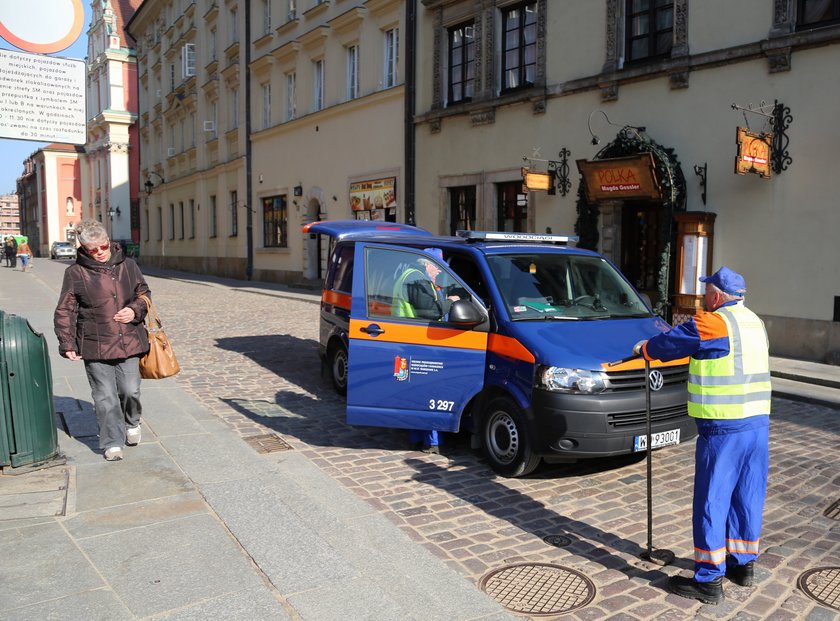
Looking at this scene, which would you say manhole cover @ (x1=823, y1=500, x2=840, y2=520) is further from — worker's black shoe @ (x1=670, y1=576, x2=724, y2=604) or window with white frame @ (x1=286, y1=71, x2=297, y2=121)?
window with white frame @ (x1=286, y1=71, x2=297, y2=121)

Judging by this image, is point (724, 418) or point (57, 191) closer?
point (724, 418)

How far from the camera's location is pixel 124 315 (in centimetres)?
544

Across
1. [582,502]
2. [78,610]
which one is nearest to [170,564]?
[78,610]

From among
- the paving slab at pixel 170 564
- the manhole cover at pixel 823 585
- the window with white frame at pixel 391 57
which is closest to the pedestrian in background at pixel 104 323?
the paving slab at pixel 170 564

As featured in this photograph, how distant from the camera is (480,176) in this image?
1712 centimetres

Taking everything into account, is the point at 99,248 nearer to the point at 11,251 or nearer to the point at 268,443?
the point at 268,443

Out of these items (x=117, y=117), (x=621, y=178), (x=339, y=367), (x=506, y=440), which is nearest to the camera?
(x=506, y=440)

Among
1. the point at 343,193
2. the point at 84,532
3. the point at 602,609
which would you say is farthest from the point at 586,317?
the point at 343,193

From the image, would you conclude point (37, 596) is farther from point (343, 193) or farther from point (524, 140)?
point (343, 193)

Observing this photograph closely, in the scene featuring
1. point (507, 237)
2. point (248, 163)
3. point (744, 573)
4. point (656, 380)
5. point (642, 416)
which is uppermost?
point (248, 163)

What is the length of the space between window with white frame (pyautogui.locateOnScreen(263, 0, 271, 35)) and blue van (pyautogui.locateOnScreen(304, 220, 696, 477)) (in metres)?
23.5

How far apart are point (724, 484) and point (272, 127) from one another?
84.1 ft

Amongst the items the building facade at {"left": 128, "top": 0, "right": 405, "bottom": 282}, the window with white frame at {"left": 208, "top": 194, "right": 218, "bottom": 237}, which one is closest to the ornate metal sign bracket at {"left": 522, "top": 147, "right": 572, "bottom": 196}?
the building facade at {"left": 128, "top": 0, "right": 405, "bottom": 282}

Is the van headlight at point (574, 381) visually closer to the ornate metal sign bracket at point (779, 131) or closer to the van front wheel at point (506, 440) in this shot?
the van front wheel at point (506, 440)
